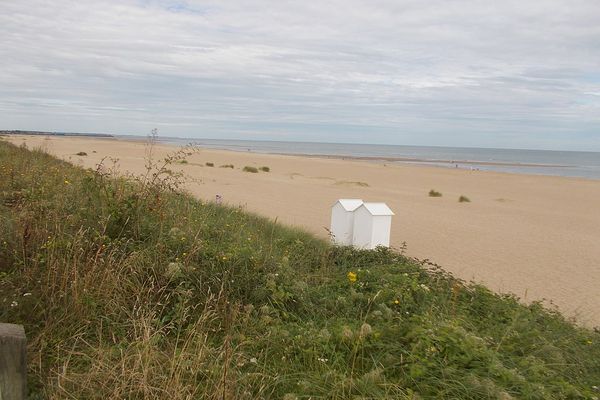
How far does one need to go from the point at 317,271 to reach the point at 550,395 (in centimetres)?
286

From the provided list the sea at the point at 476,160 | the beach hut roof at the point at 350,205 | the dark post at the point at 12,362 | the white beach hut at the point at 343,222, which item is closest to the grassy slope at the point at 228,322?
the dark post at the point at 12,362

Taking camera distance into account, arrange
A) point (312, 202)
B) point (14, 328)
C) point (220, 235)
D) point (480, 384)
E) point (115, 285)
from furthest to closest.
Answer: point (312, 202) → point (220, 235) → point (115, 285) → point (480, 384) → point (14, 328)

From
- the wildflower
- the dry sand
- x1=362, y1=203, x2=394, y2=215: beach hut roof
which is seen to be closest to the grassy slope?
the wildflower

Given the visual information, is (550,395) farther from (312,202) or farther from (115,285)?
(312,202)

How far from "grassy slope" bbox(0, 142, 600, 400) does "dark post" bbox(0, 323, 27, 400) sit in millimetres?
306

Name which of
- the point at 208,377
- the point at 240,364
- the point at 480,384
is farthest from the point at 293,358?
the point at 480,384

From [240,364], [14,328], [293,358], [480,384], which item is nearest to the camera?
[14,328]

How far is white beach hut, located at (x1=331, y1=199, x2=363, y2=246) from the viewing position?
22.9 ft

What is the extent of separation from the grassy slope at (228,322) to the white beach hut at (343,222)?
155cm

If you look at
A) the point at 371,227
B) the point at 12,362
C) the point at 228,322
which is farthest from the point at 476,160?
the point at 12,362

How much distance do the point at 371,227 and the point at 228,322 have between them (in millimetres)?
3369

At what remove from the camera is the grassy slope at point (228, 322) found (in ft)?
9.61

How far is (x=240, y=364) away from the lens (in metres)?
3.06

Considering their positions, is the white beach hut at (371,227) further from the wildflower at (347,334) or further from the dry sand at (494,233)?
the wildflower at (347,334)
